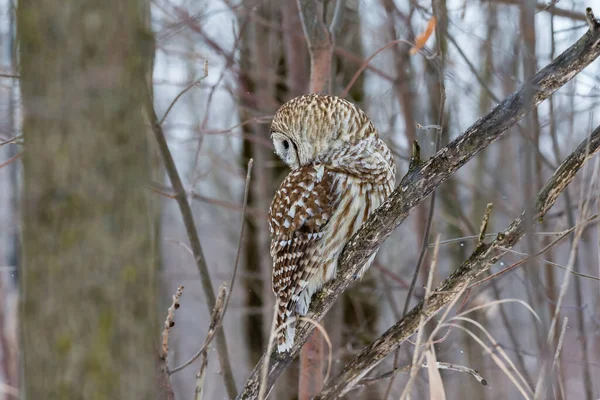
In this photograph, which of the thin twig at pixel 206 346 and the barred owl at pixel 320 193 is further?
the barred owl at pixel 320 193

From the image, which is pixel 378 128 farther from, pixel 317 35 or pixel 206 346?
pixel 206 346

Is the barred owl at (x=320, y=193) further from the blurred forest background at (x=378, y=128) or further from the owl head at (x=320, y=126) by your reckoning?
the blurred forest background at (x=378, y=128)

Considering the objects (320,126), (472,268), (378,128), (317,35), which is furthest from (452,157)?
(378,128)

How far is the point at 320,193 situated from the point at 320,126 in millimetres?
319

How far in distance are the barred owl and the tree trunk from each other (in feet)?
4.62

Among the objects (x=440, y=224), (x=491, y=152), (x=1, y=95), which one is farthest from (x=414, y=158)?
(x=491, y=152)

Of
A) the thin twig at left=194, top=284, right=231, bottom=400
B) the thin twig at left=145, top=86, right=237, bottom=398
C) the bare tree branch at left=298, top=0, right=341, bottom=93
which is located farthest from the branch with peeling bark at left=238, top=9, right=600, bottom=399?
the bare tree branch at left=298, top=0, right=341, bottom=93

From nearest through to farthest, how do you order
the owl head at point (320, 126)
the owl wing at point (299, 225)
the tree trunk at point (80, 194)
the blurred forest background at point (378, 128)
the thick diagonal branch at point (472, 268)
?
the tree trunk at point (80, 194), the thick diagonal branch at point (472, 268), the owl wing at point (299, 225), the owl head at point (320, 126), the blurred forest background at point (378, 128)

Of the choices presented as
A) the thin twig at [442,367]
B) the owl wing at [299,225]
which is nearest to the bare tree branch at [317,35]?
the owl wing at [299,225]

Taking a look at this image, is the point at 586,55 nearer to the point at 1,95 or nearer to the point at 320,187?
the point at 320,187

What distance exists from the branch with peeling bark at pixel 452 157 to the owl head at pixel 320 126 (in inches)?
28.4

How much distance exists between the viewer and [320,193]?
270cm

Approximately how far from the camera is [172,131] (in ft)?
17.9

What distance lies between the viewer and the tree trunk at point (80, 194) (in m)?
1.11
